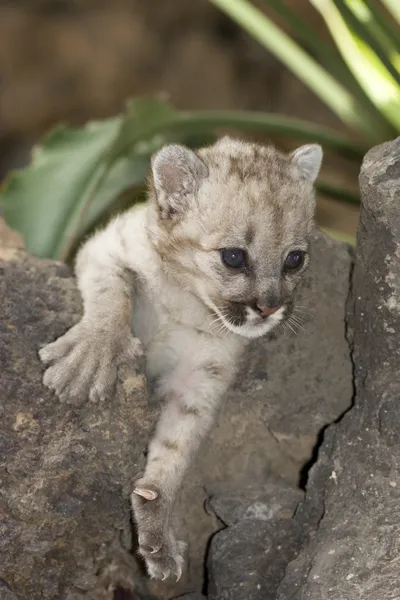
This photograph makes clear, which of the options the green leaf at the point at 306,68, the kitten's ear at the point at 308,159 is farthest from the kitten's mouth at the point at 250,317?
the green leaf at the point at 306,68

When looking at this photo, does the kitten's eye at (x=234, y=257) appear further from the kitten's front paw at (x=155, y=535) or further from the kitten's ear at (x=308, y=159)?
the kitten's front paw at (x=155, y=535)

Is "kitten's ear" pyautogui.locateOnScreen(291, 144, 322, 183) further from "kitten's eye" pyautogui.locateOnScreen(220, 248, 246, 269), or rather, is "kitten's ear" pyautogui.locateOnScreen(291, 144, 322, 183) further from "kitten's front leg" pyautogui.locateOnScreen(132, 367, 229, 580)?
"kitten's front leg" pyautogui.locateOnScreen(132, 367, 229, 580)

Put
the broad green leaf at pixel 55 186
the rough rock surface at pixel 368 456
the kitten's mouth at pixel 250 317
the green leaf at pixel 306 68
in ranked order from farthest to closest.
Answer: the green leaf at pixel 306 68
the broad green leaf at pixel 55 186
the kitten's mouth at pixel 250 317
the rough rock surface at pixel 368 456

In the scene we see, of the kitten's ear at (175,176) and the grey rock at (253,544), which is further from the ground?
the kitten's ear at (175,176)

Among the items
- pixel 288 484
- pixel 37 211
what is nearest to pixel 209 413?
pixel 288 484

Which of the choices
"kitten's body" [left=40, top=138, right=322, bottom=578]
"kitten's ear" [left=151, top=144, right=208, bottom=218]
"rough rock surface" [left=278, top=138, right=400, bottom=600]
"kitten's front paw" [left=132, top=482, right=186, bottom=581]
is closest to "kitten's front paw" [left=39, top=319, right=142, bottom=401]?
"kitten's body" [left=40, top=138, right=322, bottom=578]
